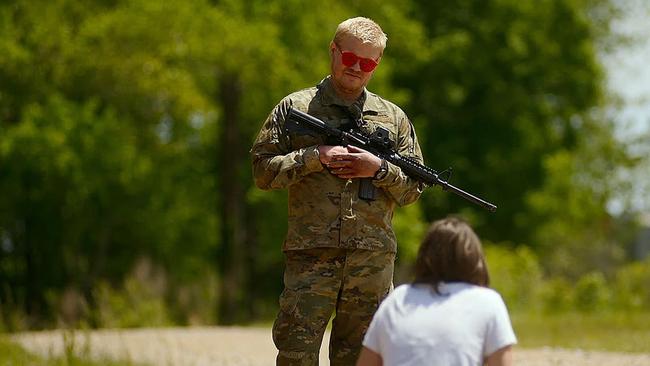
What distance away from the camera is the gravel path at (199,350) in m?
11.0

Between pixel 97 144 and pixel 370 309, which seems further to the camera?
pixel 97 144

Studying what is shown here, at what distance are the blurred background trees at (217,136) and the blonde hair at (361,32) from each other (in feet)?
34.7

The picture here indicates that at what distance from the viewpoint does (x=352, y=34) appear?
6023 millimetres

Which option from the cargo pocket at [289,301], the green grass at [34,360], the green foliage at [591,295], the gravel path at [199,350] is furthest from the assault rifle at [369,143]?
the green foliage at [591,295]

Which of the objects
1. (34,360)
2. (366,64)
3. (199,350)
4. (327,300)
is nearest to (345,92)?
(366,64)

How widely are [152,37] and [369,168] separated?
17148 millimetres

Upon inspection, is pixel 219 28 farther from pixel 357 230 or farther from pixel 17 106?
pixel 357 230

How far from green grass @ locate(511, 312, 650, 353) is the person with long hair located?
7832 mm

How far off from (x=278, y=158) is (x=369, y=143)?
42cm

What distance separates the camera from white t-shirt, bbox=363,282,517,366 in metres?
4.57

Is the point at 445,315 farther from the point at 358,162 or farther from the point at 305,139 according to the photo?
the point at 305,139

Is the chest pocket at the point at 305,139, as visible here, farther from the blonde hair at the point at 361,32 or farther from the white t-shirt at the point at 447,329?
the white t-shirt at the point at 447,329

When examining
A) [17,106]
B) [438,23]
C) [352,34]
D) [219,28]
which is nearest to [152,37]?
[219,28]

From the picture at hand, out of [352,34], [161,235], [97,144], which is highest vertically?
[352,34]
